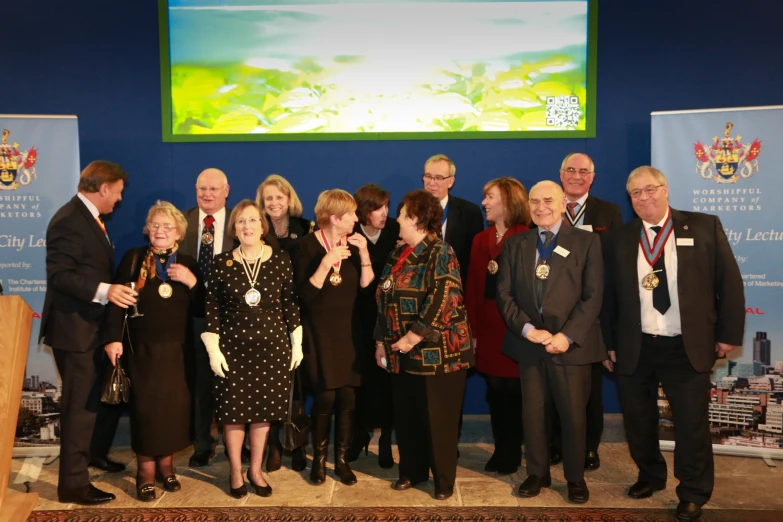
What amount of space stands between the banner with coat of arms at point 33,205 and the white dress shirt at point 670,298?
3766 millimetres

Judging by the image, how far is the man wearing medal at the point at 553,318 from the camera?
356 cm

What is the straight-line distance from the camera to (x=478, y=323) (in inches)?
160

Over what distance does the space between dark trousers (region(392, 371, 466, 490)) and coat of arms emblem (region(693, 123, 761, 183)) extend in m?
2.39

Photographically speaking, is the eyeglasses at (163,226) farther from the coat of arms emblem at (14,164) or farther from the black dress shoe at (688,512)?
the black dress shoe at (688,512)

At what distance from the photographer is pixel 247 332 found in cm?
365

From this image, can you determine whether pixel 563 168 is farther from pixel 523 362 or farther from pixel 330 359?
pixel 330 359

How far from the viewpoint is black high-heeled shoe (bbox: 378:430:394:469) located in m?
4.27

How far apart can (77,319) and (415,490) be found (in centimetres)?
209

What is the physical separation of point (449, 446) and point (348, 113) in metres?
2.63

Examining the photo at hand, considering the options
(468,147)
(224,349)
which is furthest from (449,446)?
(468,147)

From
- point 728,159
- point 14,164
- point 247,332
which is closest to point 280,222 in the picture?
point 247,332

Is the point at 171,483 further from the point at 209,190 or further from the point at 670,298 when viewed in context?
the point at 670,298

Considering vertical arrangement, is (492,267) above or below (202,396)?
above

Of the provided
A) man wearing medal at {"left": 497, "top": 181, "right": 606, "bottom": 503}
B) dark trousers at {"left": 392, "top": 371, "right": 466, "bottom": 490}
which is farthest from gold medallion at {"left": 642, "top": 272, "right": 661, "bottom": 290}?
dark trousers at {"left": 392, "top": 371, "right": 466, "bottom": 490}
